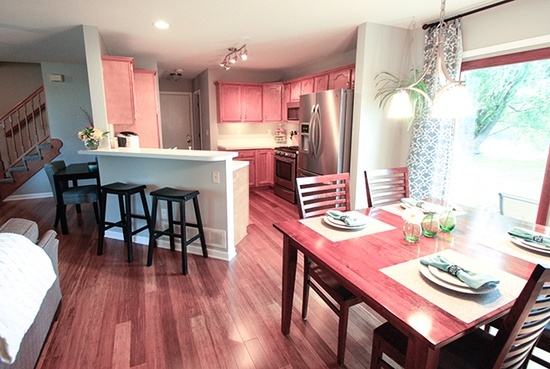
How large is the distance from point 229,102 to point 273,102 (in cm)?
94

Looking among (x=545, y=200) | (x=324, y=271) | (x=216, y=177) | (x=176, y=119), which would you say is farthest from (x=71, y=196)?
(x=545, y=200)

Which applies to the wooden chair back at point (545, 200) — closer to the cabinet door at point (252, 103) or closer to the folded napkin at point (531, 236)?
the folded napkin at point (531, 236)

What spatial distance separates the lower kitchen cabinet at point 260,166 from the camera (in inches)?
234

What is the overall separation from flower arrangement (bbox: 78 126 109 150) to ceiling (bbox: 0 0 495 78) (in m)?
1.16

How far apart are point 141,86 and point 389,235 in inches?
166

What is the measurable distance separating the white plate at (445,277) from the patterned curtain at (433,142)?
249cm

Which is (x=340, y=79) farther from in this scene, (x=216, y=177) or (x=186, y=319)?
(x=186, y=319)

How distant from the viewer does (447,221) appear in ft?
5.33

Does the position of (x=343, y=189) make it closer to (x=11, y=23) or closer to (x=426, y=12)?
(x=426, y=12)

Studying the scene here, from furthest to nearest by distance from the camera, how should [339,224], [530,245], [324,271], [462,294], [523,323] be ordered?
[324,271]
[339,224]
[530,245]
[462,294]
[523,323]

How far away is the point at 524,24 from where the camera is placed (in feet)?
8.30

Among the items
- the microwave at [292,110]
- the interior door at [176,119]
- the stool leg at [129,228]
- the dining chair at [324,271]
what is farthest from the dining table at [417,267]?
the interior door at [176,119]

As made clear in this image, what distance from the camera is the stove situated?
5.11 metres

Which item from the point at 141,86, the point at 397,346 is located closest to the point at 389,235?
the point at 397,346
